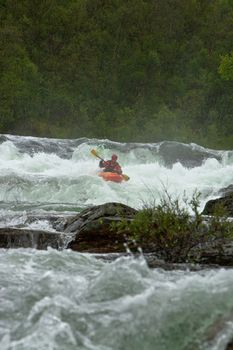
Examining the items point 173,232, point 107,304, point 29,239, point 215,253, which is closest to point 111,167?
point 29,239

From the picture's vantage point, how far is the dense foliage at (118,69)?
40.7 m

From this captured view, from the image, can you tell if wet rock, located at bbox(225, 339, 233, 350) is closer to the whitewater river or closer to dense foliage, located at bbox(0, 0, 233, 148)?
the whitewater river

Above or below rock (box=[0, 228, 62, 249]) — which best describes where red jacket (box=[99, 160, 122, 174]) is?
above

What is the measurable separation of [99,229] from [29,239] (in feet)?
2.70

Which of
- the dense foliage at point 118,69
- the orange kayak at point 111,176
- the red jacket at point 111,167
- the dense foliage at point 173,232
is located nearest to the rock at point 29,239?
the dense foliage at point 173,232

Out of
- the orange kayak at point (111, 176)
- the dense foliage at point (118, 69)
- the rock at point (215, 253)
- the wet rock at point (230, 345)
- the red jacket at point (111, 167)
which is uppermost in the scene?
the dense foliage at point (118, 69)

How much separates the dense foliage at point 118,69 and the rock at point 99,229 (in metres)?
30.1

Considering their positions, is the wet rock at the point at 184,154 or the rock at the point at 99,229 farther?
the wet rock at the point at 184,154

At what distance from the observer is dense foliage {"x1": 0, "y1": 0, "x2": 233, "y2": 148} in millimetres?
40656

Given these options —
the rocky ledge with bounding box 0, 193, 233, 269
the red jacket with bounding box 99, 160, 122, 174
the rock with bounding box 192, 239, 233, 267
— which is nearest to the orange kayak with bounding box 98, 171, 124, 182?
the red jacket with bounding box 99, 160, 122, 174

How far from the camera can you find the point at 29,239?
287 inches

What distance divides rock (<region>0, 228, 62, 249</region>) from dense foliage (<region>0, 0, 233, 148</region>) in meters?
30.5

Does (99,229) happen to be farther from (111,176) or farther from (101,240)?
(111,176)

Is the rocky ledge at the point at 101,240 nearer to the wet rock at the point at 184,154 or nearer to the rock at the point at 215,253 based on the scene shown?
the rock at the point at 215,253
